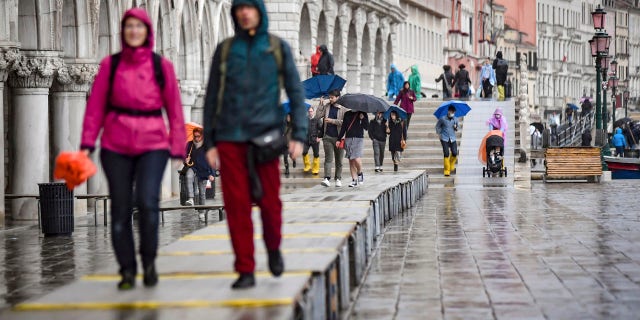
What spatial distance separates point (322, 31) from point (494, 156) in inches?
984

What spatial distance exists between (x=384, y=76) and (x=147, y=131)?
65.9 meters

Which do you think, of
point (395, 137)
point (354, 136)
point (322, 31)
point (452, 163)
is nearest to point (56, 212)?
point (354, 136)

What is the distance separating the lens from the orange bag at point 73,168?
9.56 metres

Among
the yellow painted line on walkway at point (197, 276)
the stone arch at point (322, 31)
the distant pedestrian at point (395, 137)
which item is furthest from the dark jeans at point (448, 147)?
the yellow painted line on walkway at point (197, 276)

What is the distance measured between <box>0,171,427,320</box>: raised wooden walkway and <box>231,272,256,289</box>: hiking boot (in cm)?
5

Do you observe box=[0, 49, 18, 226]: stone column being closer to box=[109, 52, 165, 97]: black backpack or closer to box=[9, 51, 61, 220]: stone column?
box=[9, 51, 61, 220]: stone column

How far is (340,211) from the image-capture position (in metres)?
15.7

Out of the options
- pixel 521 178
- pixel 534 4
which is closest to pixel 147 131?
pixel 521 178

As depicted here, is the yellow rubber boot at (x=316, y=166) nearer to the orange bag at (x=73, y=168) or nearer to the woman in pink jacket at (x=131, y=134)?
the woman in pink jacket at (x=131, y=134)

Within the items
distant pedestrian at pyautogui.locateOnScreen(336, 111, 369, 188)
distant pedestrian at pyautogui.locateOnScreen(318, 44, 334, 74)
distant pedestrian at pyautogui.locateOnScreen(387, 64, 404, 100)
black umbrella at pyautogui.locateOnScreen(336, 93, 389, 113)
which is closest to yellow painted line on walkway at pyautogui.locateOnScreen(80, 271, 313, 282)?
distant pedestrian at pyautogui.locateOnScreen(336, 111, 369, 188)

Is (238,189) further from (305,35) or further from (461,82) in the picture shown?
(305,35)

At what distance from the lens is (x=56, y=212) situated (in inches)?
834

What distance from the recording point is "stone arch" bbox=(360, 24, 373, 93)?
70.4 metres

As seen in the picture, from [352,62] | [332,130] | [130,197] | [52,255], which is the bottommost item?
[52,255]
